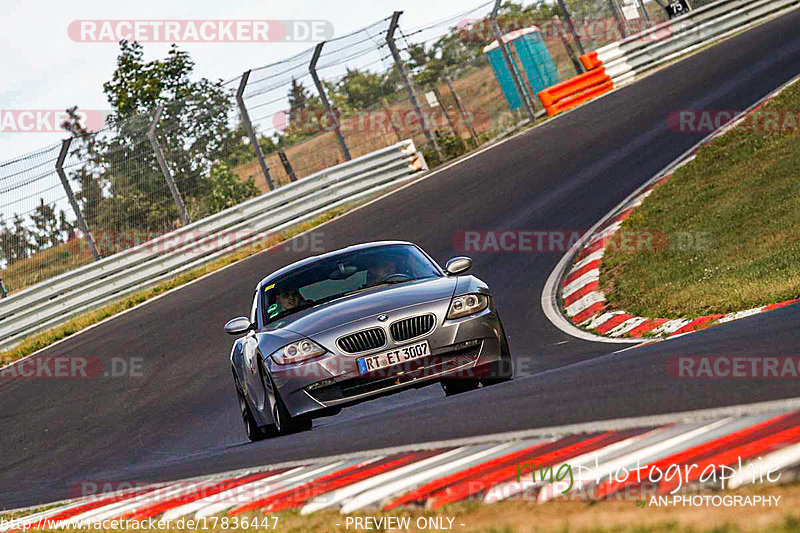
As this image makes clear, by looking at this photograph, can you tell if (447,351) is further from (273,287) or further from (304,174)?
(304,174)

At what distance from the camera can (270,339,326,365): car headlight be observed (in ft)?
26.4

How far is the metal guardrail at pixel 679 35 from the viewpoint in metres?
26.9

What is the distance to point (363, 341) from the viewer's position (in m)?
8.04

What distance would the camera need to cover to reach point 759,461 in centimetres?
334

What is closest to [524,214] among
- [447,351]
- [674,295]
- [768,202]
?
[768,202]

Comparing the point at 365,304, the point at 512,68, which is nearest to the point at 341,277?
the point at 365,304

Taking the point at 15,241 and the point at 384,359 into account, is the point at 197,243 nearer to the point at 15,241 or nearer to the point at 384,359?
the point at 15,241

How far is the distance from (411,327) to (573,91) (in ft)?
62.5

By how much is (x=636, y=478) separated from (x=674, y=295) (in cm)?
745

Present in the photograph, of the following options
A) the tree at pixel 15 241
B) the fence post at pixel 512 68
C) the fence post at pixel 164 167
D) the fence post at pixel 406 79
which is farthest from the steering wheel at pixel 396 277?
the fence post at pixel 512 68

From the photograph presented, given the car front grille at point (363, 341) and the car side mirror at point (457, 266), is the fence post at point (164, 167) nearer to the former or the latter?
the car side mirror at point (457, 266)

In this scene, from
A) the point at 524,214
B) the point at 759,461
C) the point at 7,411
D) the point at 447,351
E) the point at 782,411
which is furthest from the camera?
the point at 524,214

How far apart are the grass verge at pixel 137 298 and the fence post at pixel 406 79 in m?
3.29

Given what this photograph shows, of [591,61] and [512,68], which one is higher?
[512,68]
